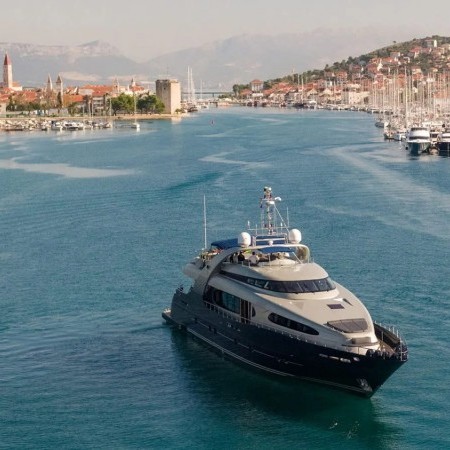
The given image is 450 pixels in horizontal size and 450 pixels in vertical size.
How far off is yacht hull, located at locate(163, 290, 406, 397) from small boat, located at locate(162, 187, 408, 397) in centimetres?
2

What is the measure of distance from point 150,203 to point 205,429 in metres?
31.9

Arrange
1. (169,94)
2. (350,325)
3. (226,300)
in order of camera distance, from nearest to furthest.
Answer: (350,325) < (226,300) < (169,94)

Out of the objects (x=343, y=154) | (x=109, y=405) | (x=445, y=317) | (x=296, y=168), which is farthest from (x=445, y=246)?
(x=343, y=154)

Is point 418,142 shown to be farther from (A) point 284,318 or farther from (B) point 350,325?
(B) point 350,325

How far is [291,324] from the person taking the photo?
74.0ft

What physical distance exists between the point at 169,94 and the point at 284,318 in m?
155

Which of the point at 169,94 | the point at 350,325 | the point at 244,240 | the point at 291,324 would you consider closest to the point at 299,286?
the point at 291,324

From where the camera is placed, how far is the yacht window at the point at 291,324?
22100 millimetres

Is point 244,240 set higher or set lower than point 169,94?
lower

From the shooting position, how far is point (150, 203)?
171ft

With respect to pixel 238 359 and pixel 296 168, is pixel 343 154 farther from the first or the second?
pixel 238 359

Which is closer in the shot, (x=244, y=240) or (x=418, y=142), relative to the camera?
(x=244, y=240)

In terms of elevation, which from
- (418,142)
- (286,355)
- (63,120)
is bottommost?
(286,355)

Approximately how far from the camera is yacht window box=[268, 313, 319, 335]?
22.1 m
